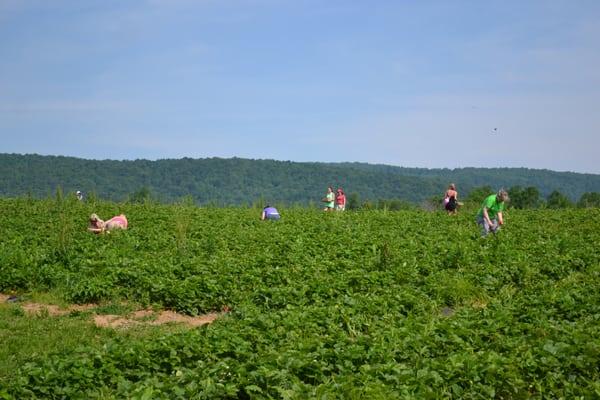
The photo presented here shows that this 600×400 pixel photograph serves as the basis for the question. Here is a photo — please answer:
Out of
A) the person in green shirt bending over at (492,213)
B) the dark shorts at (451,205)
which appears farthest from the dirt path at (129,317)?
the dark shorts at (451,205)

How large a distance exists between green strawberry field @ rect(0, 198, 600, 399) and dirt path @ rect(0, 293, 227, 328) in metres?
0.19

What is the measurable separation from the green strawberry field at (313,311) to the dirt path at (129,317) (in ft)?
0.63

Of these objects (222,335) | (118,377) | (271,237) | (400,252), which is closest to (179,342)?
(222,335)

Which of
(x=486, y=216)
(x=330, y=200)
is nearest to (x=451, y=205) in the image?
(x=330, y=200)

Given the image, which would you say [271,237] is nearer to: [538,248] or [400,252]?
[400,252]

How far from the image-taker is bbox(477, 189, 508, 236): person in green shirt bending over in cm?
1562

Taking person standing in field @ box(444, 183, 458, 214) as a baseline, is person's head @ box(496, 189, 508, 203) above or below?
above

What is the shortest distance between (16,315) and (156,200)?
19.6 metres

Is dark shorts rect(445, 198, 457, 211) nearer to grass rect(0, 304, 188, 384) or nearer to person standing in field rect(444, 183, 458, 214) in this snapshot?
person standing in field rect(444, 183, 458, 214)

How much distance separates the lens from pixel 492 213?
1598cm

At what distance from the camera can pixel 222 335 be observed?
7.15m

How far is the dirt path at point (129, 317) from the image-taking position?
9734mm

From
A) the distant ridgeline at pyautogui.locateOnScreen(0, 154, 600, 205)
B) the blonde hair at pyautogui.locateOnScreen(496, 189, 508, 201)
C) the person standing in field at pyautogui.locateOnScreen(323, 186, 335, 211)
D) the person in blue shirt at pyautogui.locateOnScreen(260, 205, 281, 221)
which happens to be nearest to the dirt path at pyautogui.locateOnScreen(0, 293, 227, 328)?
the blonde hair at pyautogui.locateOnScreen(496, 189, 508, 201)

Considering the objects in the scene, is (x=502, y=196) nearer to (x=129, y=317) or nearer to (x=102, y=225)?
(x=129, y=317)
